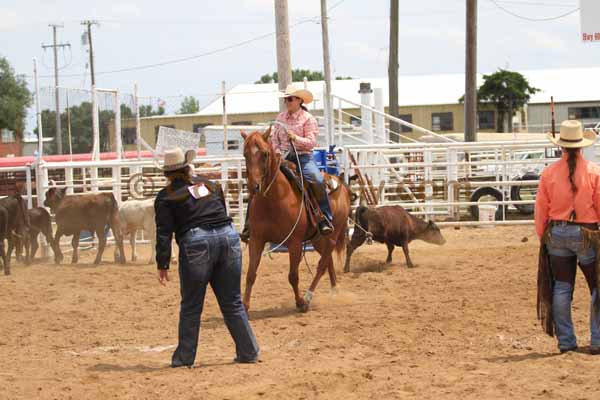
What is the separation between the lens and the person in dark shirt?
684 cm

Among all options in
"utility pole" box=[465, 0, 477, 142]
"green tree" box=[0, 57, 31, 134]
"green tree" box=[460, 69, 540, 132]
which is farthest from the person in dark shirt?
"green tree" box=[0, 57, 31, 134]

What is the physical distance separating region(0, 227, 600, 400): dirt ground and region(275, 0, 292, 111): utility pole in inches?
154

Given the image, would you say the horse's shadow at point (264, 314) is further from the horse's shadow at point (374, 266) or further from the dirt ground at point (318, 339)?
the horse's shadow at point (374, 266)

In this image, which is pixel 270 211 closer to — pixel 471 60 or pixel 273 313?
pixel 273 313

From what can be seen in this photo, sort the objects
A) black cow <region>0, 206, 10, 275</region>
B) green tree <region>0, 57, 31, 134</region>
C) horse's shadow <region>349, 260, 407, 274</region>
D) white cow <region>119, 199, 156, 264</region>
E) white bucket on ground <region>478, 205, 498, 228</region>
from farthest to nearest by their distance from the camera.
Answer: green tree <region>0, 57, 31, 134</region>
white bucket on ground <region>478, 205, 498, 228</region>
white cow <region>119, 199, 156, 264</region>
black cow <region>0, 206, 10, 275</region>
horse's shadow <region>349, 260, 407, 274</region>

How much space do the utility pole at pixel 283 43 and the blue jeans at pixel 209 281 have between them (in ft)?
29.2

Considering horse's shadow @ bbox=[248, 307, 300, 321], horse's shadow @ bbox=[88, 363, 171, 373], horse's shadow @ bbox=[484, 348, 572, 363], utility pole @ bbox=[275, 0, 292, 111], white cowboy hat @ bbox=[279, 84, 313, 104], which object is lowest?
horse's shadow @ bbox=[248, 307, 300, 321]

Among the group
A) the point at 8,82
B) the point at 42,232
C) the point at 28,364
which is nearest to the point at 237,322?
the point at 28,364

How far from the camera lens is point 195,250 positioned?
6844 millimetres

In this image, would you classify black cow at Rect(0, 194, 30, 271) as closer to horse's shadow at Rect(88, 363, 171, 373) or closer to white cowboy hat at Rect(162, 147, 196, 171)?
horse's shadow at Rect(88, 363, 171, 373)

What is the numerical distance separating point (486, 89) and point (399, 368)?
Result: 4913 cm

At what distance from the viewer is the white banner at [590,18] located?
1669cm

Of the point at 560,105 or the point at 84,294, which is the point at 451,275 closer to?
the point at 84,294

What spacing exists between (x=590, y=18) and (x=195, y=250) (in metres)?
12.1
